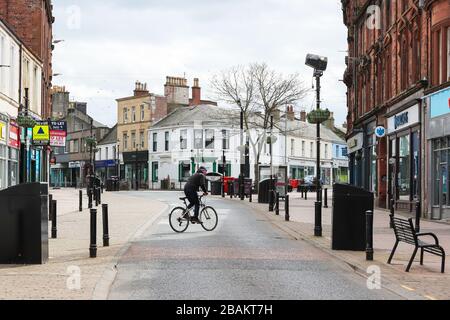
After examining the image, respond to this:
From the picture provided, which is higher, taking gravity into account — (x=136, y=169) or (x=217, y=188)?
(x=136, y=169)

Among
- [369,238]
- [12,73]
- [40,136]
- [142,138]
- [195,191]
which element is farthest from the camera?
[142,138]

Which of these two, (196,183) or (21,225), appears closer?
(21,225)

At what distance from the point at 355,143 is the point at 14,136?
20.9m

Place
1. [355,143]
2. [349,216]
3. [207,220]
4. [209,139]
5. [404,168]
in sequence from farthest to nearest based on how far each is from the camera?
[209,139]
[355,143]
[404,168]
[207,220]
[349,216]

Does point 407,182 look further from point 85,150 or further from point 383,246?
point 85,150

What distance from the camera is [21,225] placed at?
12117mm

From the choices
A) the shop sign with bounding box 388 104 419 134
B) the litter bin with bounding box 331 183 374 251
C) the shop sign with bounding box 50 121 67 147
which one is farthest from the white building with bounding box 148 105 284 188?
the litter bin with bounding box 331 183 374 251

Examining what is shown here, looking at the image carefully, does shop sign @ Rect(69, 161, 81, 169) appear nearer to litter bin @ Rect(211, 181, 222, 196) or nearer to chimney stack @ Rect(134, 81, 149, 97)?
chimney stack @ Rect(134, 81, 149, 97)

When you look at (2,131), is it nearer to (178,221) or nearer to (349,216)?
(178,221)

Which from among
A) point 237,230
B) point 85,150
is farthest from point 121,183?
point 237,230

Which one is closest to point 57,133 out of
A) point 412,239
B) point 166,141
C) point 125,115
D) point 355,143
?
point 355,143

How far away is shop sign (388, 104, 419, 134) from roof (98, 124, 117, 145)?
59703mm

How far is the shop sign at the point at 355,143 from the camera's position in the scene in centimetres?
4212

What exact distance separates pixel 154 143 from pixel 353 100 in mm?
36533
